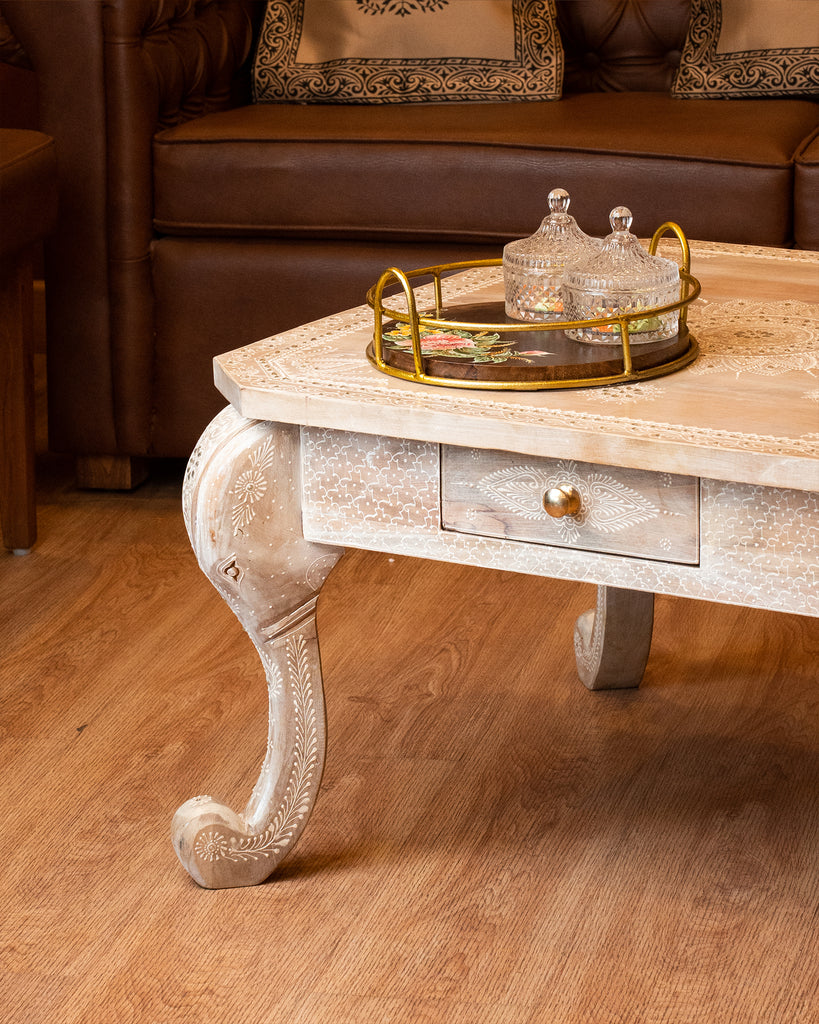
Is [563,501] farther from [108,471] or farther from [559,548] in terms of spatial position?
[108,471]

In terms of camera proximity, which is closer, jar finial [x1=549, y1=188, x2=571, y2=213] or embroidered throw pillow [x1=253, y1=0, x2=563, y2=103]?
jar finial [x1=549, y1=188, x2=571, y2=213]

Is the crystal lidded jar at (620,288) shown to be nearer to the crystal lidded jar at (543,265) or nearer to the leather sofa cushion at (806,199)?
the crystal lidded jar at (543,265)

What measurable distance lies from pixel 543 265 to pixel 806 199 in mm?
775

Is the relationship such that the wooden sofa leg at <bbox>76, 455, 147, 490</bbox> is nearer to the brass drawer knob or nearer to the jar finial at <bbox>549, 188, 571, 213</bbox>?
the jar finial at <bbox>549, 188, 571, 213</bbox>

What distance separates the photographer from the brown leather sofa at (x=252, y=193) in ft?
5.43

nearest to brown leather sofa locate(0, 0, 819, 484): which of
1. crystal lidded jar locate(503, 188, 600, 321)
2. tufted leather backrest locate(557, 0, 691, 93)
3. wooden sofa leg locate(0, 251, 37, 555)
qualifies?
wooden sofa leg locate(0, 251, 37, 555)

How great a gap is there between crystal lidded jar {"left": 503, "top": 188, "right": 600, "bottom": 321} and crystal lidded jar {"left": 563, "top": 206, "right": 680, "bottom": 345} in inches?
1.8

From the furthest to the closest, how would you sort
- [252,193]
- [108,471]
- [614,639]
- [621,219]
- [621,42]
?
[621,42], [108,471], [252,193], [614,639], [621,219]

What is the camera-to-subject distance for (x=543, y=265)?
97 centimetres

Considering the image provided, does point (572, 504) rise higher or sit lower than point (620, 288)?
lower

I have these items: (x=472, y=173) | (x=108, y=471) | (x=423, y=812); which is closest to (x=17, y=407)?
(x=108, y=471)

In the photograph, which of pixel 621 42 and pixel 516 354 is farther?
pixel 621 42

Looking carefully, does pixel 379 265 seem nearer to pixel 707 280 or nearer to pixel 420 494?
pixel 707 280

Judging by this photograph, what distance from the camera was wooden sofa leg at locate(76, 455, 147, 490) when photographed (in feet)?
6.20
